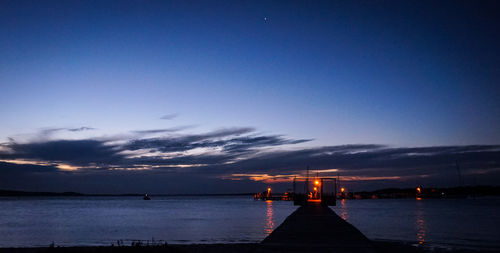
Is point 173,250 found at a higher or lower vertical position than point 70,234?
higher

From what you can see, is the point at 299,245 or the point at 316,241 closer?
the point at 299,245

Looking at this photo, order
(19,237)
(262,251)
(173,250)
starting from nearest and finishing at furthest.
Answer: (262,251)
(173,250)
(19,237)

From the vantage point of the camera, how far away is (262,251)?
1137 centimetres

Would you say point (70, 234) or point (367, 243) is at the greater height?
point (367, 243)

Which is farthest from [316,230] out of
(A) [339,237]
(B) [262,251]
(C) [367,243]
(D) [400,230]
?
(D) [400,230]

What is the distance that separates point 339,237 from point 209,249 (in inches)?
258

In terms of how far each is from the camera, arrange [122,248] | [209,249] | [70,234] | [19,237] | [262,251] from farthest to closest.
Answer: [70,234], [19,237], [209,249], [122,248], [262,251]

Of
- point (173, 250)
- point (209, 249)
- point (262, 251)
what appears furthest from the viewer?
point (209, 249)

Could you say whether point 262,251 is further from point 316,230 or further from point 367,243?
point 316,230

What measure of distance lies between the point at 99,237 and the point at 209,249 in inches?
610

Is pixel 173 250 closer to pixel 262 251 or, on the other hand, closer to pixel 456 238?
pixel 262 251

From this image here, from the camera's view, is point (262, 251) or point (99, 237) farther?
point (99, 237)

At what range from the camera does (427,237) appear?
94.3ft

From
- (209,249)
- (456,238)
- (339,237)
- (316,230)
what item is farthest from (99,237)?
(456,238)
